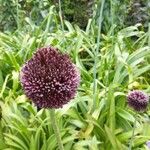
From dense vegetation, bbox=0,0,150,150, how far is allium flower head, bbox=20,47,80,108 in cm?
114

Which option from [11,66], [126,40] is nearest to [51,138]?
[11,66]

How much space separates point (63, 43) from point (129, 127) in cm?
114

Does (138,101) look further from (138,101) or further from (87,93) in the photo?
(87,93)

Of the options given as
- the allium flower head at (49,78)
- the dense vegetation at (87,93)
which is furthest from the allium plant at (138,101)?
the dense vegetation at (87,93)

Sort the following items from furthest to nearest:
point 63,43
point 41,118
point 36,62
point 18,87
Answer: point 63,43 < point 18,87 < point 41,118 < point 36,62

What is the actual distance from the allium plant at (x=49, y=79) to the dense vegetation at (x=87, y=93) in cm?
114

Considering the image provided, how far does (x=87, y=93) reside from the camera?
3453mm

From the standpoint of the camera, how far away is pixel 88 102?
132 inches

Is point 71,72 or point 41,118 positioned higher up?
point 71,72

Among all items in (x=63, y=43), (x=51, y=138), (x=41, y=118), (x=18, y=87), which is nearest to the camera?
(x=51, y=138)

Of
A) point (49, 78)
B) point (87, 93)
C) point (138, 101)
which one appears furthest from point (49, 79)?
point (87, 93)

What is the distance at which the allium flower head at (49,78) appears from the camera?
1730mm

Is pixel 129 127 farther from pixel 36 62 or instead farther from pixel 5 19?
pixel 5 19

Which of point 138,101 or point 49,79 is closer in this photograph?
point 49,79
